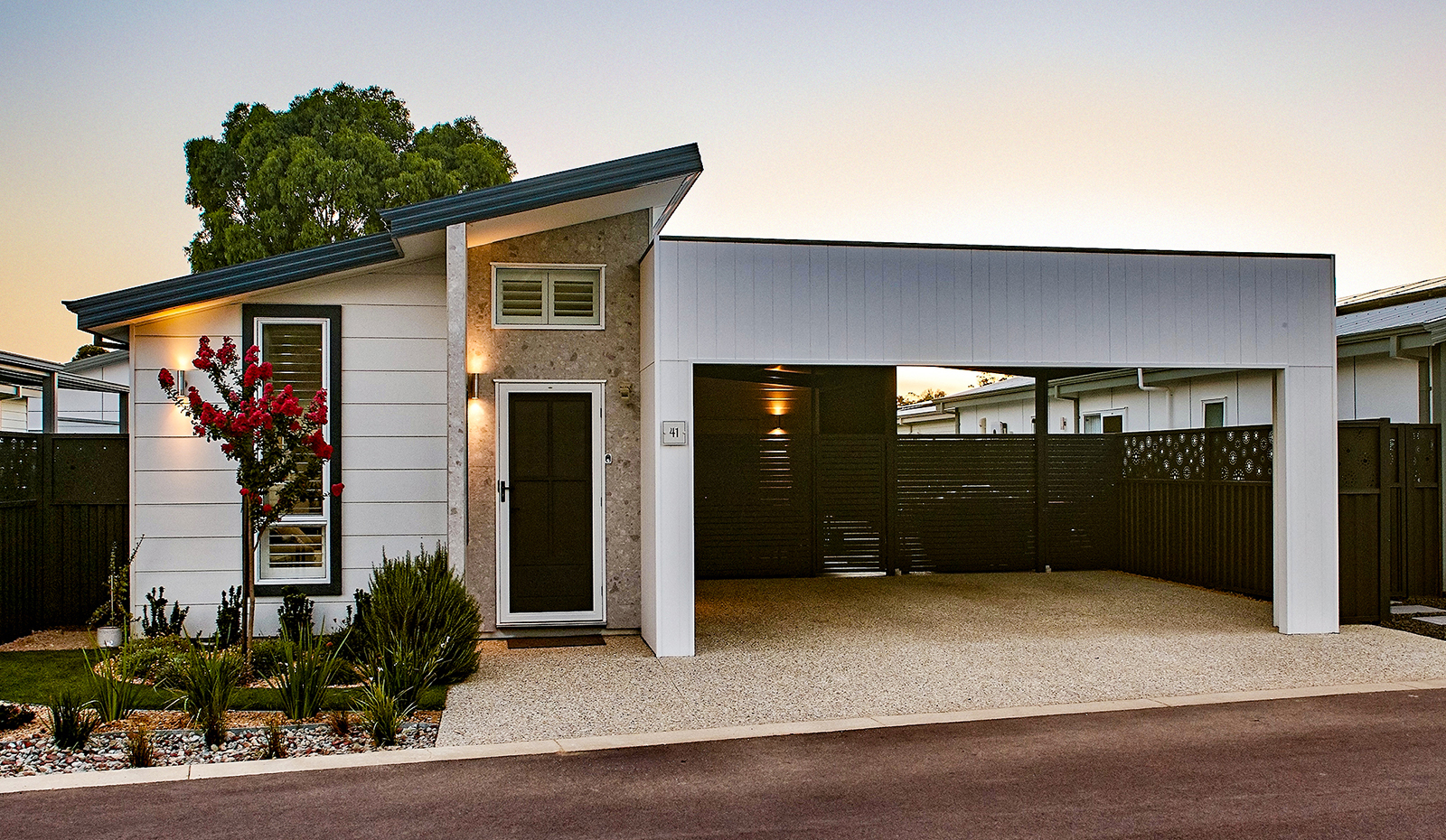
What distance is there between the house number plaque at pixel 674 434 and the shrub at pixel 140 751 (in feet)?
12.1

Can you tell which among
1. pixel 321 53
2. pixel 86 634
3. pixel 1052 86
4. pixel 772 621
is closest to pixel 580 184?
pixel 772 621

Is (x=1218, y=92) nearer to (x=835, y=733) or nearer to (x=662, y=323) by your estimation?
(x=662, y=323)

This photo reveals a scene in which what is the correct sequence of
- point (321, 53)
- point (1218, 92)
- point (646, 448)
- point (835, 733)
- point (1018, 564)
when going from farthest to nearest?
point (321, 53)
point (1018, 564)
point (1218, 92)
point (646, 448)
point (835, 733)

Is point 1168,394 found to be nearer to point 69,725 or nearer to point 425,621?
point 425,621

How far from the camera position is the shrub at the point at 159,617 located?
24.8 feet

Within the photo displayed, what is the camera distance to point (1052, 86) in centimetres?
1155

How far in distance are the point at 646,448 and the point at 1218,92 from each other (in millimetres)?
8029

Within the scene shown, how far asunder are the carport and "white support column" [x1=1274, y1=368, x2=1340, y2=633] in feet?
0.04

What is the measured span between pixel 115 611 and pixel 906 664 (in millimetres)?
6259

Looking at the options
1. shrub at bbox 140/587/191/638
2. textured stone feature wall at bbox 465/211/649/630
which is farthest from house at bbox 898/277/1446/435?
shrub at bbox 140/587/191/638

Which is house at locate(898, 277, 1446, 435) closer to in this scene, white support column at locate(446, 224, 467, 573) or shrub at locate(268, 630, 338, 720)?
white support column at locate(446, 224, 467, 573)

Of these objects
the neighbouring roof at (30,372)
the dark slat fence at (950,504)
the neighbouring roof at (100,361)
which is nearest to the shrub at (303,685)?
the neighbouring roof at (30,372)

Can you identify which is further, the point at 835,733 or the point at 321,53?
the point at 321,53

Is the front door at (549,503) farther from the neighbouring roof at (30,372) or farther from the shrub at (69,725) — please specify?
the neighbouring roof at (30,372)
